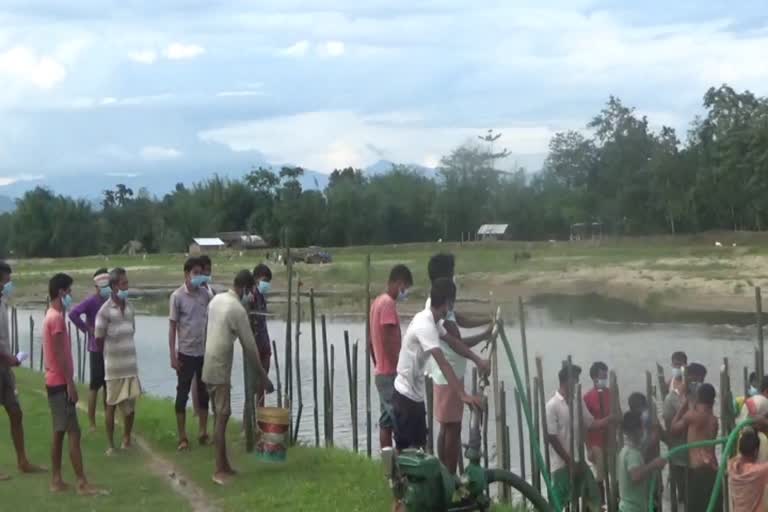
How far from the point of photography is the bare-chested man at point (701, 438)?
9047mm

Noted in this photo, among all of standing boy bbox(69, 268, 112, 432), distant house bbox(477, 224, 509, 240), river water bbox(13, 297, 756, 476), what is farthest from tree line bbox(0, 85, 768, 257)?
standing boy bbox(69, 268, 112, 432)

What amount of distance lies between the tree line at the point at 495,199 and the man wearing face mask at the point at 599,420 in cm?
4632

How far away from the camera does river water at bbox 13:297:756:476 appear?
18766 mm

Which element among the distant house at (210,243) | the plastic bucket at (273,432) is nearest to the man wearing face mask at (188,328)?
the plastic bucket at (273,432)

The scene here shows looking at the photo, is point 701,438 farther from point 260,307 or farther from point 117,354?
point 117,354

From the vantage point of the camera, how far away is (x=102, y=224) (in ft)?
284

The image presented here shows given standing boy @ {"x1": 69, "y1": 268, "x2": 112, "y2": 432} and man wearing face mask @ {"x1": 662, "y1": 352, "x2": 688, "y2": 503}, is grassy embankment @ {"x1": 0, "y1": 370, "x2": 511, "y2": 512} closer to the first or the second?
standing boy @ {"x1": 69, "y1": 268, "x2": 112, "y2": 432}

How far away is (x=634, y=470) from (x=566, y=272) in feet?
109

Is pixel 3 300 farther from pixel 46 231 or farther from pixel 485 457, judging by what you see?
pixel 46 231

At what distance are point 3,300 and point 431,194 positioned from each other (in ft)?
195

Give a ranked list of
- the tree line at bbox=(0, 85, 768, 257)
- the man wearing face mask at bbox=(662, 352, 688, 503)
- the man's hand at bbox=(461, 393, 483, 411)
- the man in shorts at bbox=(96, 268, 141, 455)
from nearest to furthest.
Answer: the man's hand at bbox=(461, 393, 483, 411), the man wearing face mask at bbox=(662, 352, 688, 503), the man in shorts at bbox=(96, 268, 141, 455), the tree line at bbox=(0, 85, 768, 257)

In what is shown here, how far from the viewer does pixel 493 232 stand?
61.2 m

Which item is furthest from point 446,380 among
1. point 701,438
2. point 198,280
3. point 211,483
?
point 198,280

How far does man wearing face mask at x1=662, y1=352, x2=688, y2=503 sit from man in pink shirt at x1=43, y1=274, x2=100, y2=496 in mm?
4477
